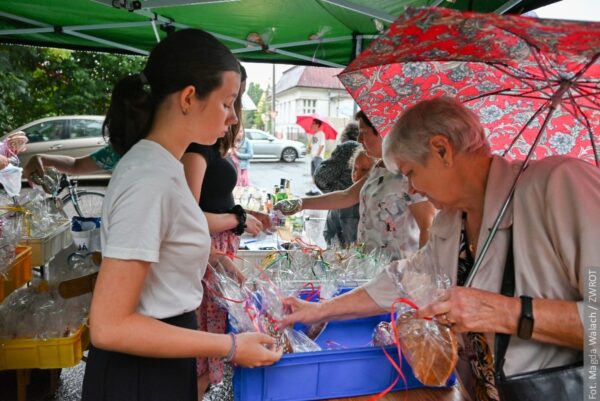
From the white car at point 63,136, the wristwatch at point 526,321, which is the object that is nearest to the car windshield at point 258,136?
the white car at point 63,136

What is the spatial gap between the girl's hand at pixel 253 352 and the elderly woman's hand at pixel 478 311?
17.3 inches

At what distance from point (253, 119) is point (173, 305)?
165ft

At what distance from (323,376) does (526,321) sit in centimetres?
60

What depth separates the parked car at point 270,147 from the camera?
1788 cm

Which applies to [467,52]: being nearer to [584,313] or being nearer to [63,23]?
[584,313]

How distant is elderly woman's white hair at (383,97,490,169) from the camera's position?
1.31 meters

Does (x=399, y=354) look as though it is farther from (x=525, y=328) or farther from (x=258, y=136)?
(x=258, y=136)

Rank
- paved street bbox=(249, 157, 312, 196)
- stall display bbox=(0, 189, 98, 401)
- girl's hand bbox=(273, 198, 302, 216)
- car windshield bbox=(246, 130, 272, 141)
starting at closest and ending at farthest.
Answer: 1. stall display bbox=(0, 189, 98, 401)
2. girl's hand bbox=(273, 198, 302, 216)
3. paved street bbox=(249, 157, 312, 196)
4. car windshield bbox=(246, 130, 272, 141)

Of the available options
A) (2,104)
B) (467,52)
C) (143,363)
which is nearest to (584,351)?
(467,52)

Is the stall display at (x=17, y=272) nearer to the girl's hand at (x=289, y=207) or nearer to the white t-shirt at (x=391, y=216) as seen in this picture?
the girl's hand at (x=289, y=207)

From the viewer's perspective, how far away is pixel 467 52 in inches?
45.3

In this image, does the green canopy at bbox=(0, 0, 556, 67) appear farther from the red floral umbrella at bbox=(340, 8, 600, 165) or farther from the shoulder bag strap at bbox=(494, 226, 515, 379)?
the shoulder bag strap at bbox=(494, 226, 515, 379)

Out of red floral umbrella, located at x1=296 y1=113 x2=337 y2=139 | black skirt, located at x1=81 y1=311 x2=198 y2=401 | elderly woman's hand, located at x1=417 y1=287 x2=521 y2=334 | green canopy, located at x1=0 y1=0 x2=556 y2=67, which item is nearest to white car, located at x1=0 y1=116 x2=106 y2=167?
red floral umbrella, located at x1=296 y1=113 x2=337 y2=139

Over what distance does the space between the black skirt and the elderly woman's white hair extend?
0.88m
